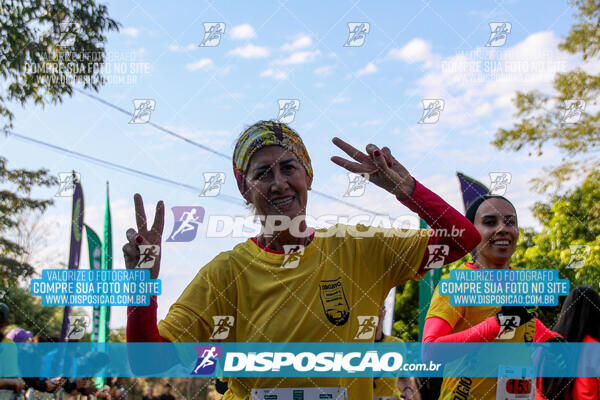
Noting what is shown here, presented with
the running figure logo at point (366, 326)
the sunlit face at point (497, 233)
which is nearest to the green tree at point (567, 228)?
the sunlit face at point (497, 233)

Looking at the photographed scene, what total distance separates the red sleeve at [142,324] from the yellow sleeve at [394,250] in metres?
0.85

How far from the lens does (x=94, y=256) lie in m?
10.1

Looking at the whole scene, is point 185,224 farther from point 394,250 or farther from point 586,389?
point 586,389

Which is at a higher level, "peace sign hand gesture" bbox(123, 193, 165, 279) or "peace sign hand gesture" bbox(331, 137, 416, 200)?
"peace sign hand gesture" bbox(331, 137, 416, 200)

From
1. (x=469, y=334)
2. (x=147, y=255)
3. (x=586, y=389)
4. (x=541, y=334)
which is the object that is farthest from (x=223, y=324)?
(x=586, y=389)

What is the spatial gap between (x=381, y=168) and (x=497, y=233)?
1.75 m

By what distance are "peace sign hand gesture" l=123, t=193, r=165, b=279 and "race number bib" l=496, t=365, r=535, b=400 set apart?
91.2 inches

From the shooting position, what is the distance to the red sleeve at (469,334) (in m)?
3.03

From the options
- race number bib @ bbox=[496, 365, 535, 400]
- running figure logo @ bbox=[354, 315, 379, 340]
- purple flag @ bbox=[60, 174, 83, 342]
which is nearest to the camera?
running figure logo @ bbox=[354, 315, 379, 340]

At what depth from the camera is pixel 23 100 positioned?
657 centimetres

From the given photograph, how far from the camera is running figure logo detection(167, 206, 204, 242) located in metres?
4.20

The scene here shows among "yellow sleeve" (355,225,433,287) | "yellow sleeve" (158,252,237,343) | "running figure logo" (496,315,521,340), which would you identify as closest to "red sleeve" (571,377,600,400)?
"running figure logo" (496,315,521,340)

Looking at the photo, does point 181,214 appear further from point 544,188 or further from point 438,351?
point 544,188

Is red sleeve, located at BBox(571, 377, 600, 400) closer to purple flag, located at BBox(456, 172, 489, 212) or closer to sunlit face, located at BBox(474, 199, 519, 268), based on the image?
sunlit face, located at BBox(474, 199, 519, 268)
